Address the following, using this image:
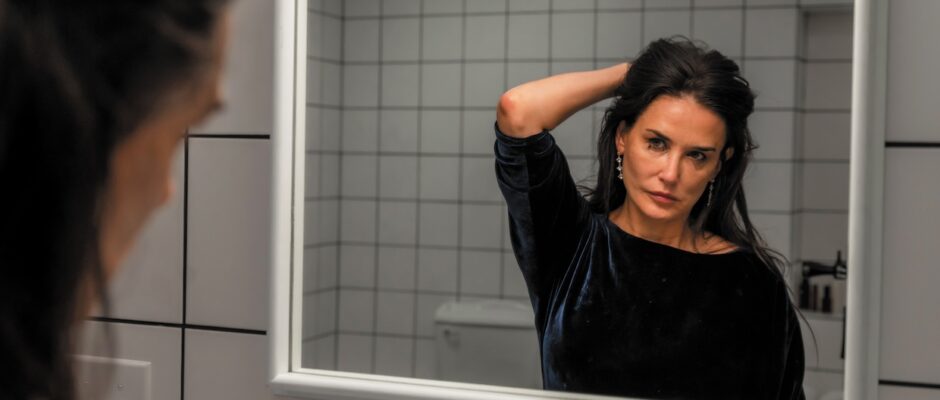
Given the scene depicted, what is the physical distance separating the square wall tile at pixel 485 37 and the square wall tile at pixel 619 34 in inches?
4.5

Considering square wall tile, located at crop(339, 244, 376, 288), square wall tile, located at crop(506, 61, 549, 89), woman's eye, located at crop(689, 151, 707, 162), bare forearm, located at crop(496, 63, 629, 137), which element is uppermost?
square wall tile, located at crop(506, 61, 549, 89)

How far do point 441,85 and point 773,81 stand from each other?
0.37 m

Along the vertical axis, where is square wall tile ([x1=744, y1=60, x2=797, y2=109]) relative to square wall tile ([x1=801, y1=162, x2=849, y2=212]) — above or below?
above

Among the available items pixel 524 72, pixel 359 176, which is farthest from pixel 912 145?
pixel 359 176

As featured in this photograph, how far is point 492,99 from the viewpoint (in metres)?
1.06

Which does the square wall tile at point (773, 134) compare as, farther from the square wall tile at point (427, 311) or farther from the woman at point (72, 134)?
the woman at point (72, 134)

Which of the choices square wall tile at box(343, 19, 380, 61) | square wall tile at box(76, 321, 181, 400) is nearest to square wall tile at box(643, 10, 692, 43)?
square wall tile at box(343, 19, 380, 61)

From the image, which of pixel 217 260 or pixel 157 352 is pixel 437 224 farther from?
pixel 157 352

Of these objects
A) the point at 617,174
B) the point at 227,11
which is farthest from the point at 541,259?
the point at 227,11

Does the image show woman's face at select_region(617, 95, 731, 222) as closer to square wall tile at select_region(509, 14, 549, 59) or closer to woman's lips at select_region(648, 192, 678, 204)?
woman's lips at select_region(648, 192, 678, 204)

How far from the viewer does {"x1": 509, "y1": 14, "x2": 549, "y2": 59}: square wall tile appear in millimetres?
1042

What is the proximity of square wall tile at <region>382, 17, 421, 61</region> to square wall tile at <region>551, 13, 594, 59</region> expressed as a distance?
0.17 m

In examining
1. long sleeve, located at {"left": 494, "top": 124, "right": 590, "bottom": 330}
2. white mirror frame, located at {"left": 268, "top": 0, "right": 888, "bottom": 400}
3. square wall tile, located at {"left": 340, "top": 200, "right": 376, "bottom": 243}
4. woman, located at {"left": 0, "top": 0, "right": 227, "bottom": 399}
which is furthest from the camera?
square wall tile, located at {"left": 340, "top": 200, "right": 376, "bottom": 243}

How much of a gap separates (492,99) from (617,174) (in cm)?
17
